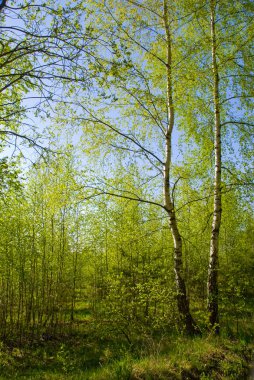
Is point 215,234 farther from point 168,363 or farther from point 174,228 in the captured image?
point 168,363

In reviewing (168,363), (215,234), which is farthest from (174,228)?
(168,363)

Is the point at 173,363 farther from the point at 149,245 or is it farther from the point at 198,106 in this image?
the point at 149,245

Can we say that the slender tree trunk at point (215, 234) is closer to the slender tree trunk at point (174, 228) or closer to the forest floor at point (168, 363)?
the slender tree trunk at point (174, 228)

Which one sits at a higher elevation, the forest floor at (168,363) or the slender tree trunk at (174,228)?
the slender tree trunk at (174,228)

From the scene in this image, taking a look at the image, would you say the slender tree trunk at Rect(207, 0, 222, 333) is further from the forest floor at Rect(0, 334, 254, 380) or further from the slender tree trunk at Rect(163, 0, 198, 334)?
the forest floor at Rect(0, 334, 254, 380)

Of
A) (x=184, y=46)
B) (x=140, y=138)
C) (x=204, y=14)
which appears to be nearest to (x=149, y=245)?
(x=140, y=138)

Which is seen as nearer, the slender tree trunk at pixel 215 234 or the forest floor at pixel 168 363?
the forest floor at pixel 168 363

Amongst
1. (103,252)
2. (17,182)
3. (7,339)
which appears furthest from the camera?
(103,252)

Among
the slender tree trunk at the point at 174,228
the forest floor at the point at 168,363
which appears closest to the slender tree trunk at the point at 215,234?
the slender tree trunk at the point at 174,228

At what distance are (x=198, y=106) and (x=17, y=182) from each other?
205 inches

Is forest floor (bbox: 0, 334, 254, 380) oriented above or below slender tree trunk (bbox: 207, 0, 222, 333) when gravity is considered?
below

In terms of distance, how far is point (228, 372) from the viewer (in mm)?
5191

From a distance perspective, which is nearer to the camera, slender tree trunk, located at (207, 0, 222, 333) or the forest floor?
the forest floor

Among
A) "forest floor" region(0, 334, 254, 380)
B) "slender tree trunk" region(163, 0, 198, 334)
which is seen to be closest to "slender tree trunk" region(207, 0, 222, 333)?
"slender tree trunk" region(163, 0, 198, 334)
